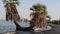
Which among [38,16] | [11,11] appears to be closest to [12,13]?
[11,11]

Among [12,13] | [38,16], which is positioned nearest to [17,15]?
[12,13]

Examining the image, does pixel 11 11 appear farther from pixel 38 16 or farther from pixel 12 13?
pixel 38 16

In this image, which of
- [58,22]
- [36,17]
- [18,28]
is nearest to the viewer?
[36,17]

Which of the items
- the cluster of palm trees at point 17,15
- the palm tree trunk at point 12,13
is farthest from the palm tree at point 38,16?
the palm tree trunk at point 12,13

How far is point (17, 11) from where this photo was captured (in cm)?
3850

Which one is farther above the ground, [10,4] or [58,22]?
[10,4]

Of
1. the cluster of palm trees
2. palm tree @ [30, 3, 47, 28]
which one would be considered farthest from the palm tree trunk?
palm tree @ [30, 3, 47, 28]

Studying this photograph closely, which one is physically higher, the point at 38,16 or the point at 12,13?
the point at 12,13

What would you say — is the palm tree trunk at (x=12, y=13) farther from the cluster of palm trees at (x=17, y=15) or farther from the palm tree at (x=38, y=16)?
the palm tree at (x=38, y=16)

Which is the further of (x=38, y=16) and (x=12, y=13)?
(x=12, y=13)

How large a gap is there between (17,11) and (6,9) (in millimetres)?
2388

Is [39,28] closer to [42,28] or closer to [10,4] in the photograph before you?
[42,28]

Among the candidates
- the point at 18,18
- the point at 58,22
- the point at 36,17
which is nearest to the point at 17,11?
the point at 18,18

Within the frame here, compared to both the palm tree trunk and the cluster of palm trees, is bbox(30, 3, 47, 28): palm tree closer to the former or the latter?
the cluster of palm trees
